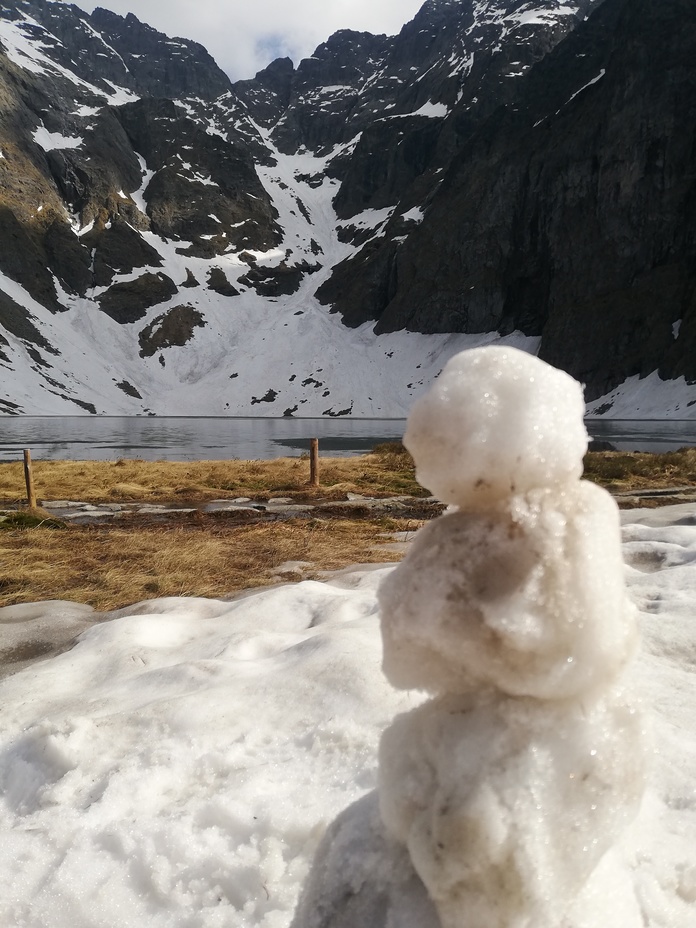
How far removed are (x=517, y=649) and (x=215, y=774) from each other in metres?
1.68

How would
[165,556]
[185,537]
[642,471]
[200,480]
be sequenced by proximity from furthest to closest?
1. [642,471]
2. [200,480]
3. [185,537]
4. [165,556]

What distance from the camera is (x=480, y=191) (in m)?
102

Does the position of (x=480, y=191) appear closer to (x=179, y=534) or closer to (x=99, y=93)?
(x=179, y=534)

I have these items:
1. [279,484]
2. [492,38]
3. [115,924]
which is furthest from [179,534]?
[492,38]

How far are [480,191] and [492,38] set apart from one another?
296 feet

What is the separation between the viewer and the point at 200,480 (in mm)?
16062

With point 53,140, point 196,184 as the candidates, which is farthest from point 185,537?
point 53,140

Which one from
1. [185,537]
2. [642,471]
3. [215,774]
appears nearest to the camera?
[215,774]

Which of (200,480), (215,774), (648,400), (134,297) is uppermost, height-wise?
(134,297)

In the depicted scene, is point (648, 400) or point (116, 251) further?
point (116, 251)

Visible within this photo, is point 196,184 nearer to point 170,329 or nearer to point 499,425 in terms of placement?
point 170,329

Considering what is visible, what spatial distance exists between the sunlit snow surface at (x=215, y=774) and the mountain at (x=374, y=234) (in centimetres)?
7358

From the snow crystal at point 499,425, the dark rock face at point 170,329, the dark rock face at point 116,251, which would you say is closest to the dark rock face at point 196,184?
the dark rock face at point 116,251

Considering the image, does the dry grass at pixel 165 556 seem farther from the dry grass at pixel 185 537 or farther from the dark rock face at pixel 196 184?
the dark rock face at pixel 196 184
